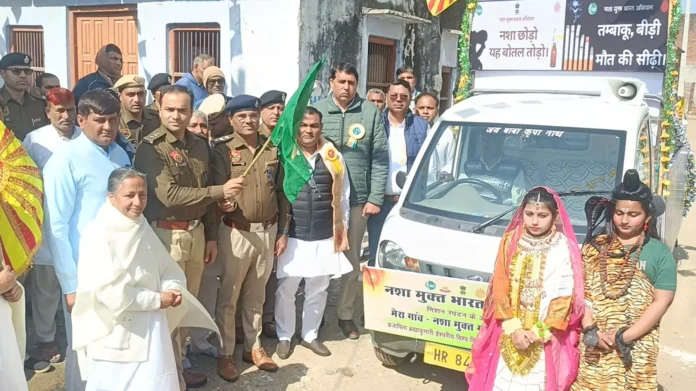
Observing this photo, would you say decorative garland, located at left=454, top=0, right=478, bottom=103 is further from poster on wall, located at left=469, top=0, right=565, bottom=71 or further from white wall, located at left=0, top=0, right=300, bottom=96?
white wall, located at left=0, top=0, right=300, bottom=96

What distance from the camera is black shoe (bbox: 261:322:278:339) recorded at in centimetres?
515

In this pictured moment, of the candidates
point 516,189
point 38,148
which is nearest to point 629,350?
point 516,189

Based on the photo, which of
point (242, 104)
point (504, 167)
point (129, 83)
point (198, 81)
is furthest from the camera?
point (198, 81)

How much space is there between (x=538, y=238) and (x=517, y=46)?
3507 mm

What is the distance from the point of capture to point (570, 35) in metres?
6.00

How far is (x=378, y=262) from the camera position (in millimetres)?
4262

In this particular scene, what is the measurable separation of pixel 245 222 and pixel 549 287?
82.2 inches

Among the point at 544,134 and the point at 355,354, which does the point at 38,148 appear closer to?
the point at 355,354

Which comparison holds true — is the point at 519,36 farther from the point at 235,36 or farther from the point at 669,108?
the point at 235,36

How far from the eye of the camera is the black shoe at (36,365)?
14.3ft

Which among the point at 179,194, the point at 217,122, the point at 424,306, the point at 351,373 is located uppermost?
the point at 217,122

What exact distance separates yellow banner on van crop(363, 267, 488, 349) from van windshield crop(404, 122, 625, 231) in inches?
22.3

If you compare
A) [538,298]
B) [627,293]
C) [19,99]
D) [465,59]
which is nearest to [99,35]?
[19,99]

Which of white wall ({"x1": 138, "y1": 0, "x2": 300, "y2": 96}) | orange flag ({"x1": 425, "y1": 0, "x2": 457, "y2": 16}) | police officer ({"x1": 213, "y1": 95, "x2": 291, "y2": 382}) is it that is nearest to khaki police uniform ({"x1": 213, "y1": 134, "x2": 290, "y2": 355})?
police officer ({"x1": 213, "y1": 95, "x2": 291, "y2": 382})
